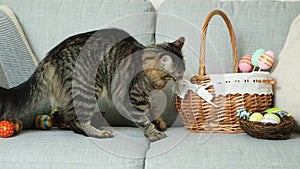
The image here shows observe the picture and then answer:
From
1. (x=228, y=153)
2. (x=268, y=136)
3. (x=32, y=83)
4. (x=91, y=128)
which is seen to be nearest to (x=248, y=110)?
(x=268, y=136)

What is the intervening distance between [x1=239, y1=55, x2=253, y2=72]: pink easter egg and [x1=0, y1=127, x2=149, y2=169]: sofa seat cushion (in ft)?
1.81

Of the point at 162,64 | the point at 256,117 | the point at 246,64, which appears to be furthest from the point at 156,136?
the point at 246,64

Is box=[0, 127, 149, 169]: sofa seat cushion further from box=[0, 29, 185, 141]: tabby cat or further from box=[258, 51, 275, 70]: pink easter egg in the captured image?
box=[258, 51, 275, 70]: pink easter egg

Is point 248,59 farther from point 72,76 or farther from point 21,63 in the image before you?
point 21,63

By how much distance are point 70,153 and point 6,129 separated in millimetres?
322

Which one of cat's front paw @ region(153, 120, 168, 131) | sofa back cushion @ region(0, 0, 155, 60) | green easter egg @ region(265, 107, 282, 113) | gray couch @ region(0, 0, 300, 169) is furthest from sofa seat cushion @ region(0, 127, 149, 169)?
sofa back cushion @ region(0, 0, 155, 60)

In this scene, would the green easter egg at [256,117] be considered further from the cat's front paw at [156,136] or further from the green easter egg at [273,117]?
the cat's front paw at [156,136]

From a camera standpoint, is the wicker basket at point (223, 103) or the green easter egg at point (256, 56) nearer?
the wicker basket at point (223, 103)

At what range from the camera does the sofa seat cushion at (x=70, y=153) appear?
1.40 m

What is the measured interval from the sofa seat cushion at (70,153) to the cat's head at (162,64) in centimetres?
29

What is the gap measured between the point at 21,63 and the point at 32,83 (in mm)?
200

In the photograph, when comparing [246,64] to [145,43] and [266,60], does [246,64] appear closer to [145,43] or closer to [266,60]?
[266,60]

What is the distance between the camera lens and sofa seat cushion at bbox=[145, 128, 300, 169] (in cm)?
137

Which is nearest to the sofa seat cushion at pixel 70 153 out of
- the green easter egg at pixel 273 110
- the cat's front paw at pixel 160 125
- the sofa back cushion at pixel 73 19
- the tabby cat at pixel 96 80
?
the tabby cat at pixel 96 80
